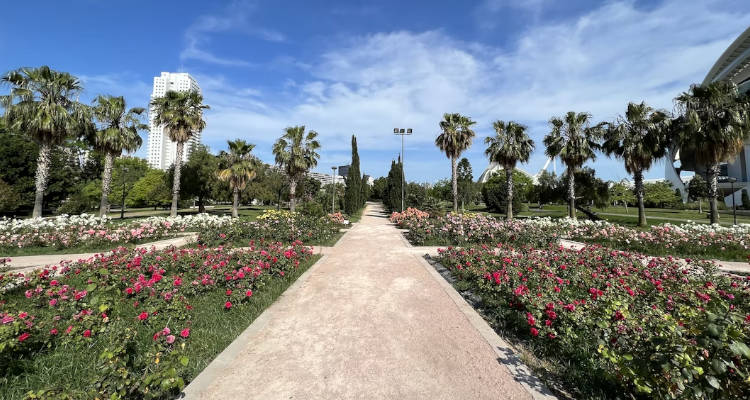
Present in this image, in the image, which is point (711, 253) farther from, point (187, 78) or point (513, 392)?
point (187, 78)

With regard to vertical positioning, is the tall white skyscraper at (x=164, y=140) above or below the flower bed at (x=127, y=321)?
above

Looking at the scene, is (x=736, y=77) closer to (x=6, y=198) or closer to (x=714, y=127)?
(x=714, y=127)

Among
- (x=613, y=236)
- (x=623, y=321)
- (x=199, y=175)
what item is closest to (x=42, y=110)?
(x=199, y=175)

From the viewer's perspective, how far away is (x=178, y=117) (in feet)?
62.3

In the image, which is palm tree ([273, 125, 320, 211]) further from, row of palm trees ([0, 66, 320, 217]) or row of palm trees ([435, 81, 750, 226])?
row of palm trees ([435, 81, 750, 226])

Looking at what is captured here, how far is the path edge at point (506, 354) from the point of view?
2732mm

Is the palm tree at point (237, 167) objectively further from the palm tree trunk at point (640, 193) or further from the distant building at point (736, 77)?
the distant building at point (736, 77)

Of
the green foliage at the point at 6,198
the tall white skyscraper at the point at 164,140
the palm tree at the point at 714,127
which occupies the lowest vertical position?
the green foliage at the point at 6,198

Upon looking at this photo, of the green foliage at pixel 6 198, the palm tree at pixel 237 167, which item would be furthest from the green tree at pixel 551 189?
the green foliage at pixel 6 198

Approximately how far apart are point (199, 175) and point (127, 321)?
28.1 m

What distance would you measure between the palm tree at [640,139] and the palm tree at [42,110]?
3495cm

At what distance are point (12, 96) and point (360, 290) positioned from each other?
22024 millimetres

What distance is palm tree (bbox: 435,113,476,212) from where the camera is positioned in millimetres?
22875

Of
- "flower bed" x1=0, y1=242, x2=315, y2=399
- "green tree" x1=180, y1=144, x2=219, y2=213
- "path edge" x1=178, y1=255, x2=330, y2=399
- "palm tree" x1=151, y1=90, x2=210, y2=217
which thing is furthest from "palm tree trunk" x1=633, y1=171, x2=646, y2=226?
"green tree" x1=180, y1=144, x2=219, y2=213
